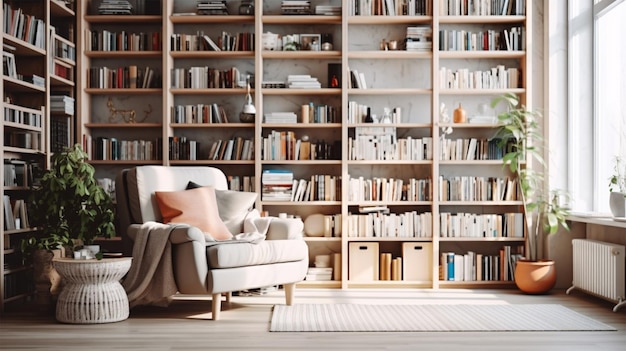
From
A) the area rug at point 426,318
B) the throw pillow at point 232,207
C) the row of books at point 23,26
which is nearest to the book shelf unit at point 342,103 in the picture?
the throw pillow at point 232,207

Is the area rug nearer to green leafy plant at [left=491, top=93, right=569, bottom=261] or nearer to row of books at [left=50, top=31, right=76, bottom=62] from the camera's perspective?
green leafy plant at [left=491, top=93, right=569, bottom=261]

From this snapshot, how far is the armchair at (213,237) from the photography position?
4898 mm

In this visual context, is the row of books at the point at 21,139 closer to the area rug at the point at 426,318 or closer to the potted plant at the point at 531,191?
the area rug at the point at 426,318

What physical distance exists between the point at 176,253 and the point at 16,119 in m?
1.62

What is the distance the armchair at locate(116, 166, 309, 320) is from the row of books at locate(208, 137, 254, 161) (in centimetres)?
48

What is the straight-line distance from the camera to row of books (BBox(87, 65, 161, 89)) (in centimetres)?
668

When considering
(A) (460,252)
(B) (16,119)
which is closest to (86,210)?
(B) (16,119)

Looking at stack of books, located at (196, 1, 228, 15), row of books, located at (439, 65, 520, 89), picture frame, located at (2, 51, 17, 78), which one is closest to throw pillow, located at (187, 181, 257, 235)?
picture frame, located at (2, 51, 17, 78)

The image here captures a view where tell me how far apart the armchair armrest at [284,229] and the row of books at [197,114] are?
1391 mm

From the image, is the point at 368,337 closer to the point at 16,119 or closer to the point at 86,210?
the point at 86,210

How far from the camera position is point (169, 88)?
21.7 feet

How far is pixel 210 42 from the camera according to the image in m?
6.63

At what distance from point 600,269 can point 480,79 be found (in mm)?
2002

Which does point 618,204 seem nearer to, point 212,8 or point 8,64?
point 212,8
